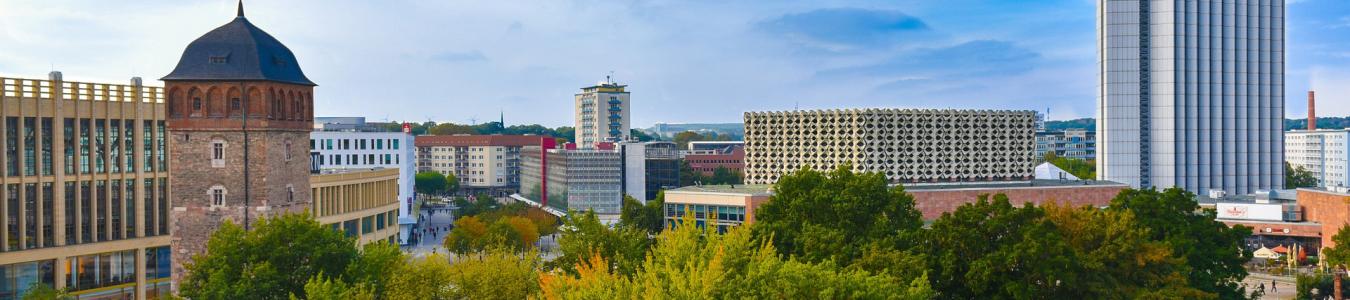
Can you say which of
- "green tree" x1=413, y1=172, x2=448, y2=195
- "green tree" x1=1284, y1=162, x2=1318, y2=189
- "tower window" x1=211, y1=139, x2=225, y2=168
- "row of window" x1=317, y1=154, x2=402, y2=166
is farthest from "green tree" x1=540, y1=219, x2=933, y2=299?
"green tree" x1=413, y1=172, x2=448, y2=195

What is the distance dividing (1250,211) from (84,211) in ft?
249

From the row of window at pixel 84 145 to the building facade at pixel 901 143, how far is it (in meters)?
41.2

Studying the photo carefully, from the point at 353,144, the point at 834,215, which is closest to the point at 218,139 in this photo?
the point at 834,215

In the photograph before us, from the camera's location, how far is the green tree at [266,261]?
39562 millimetres

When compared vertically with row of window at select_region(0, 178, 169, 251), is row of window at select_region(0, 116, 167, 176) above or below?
above

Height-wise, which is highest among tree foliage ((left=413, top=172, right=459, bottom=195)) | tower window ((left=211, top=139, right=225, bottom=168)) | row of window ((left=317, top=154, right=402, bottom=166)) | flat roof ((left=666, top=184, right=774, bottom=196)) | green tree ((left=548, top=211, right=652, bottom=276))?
tower window ((left=211, top=139, right=225, bottom=168))

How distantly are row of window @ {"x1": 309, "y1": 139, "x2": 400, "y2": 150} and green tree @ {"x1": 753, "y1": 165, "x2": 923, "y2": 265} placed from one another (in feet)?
243

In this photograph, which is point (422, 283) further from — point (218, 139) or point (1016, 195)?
point (1016, 195)

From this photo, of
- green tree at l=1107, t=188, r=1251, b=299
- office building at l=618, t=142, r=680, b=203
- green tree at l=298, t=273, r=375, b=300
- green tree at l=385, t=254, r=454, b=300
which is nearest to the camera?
green tree at l=298, t=273, r=375, b=300

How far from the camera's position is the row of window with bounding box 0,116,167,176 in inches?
2041

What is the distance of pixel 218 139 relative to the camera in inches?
1881

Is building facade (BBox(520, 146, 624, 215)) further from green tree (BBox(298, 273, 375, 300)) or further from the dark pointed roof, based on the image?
green tree (BBox(298, 273, 375, 300))

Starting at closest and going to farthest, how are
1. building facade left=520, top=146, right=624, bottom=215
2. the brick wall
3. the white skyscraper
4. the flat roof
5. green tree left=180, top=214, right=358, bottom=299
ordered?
green tree left=180, top=214, right=358, bottom=299
the brick wall
the flat roof
the white skyscraper
building facade left=520, top=146, right=624, bottom=215

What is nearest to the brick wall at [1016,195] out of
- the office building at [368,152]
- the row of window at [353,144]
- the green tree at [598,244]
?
the green tree at [598,244]
